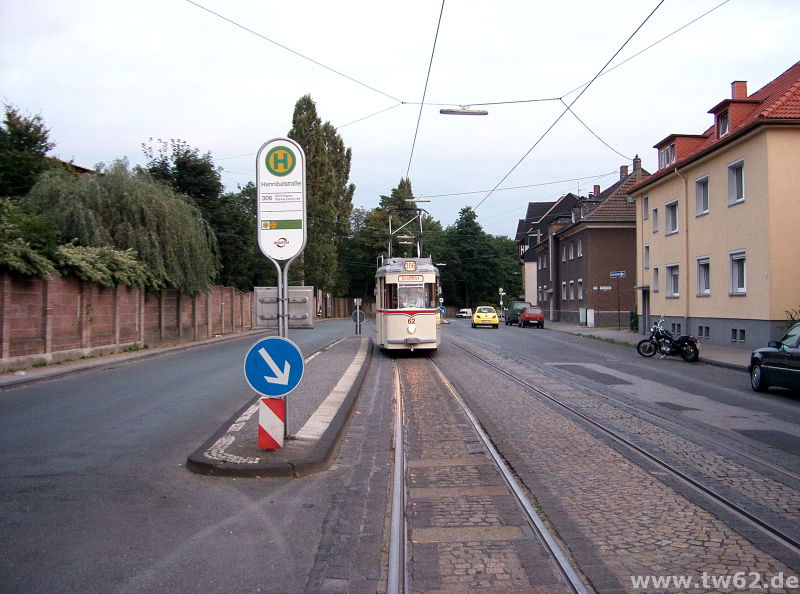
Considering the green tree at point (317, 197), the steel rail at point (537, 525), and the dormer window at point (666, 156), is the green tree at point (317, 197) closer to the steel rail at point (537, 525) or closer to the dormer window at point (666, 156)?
the dormer window at point (666, 156)

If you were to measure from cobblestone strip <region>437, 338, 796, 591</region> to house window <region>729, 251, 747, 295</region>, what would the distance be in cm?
1783

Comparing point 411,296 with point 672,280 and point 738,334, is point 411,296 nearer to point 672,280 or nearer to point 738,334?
point 738,334

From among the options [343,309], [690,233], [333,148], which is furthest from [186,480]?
[343,309]

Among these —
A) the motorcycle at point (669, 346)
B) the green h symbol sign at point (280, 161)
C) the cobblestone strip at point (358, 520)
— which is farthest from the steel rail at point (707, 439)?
the motorcycle at point (669, 346)

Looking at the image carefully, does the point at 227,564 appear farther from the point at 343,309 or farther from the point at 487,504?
the point at 343,309

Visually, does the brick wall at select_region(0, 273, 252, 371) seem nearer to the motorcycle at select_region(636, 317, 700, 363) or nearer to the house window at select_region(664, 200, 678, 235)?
the motorcycle at select_region(636, 317, 700, 363)

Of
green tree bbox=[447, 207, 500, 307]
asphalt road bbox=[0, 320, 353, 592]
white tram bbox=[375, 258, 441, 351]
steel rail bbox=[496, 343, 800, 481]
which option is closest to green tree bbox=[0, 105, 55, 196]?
white tram bbox=[375, 258, 441, 351]

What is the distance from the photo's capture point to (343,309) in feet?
302

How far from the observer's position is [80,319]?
21.5m

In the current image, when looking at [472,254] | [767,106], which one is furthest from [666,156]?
[472,254]

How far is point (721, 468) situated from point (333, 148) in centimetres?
6565

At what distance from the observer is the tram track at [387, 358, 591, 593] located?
4.37m

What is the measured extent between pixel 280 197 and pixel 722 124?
23669 mm

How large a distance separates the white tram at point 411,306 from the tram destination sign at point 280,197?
43.2 feet
